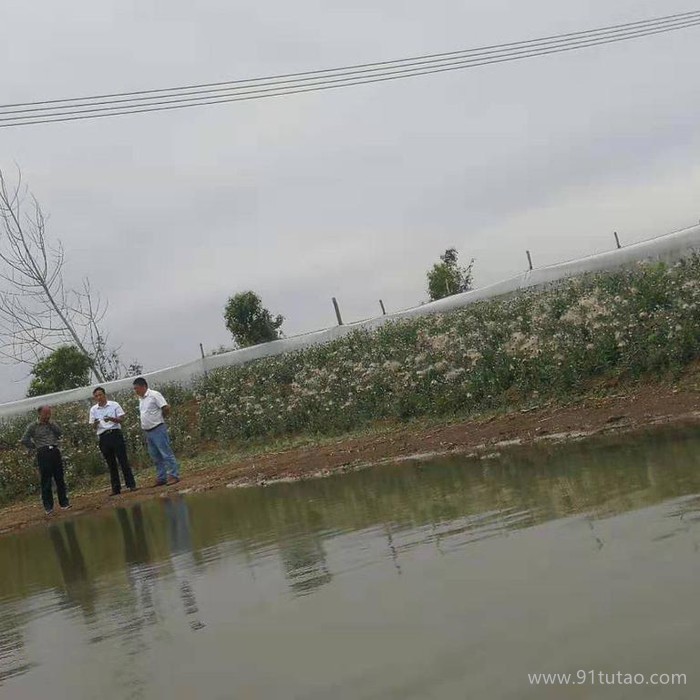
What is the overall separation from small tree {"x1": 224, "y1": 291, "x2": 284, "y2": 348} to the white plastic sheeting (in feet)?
15.1

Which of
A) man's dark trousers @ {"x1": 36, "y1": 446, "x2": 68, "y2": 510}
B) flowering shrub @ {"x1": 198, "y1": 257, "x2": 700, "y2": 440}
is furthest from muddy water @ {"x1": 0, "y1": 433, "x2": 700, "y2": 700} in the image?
man's dark trousers @ {"x1": 36, "y1": 446, "x2": 68, "y2": 510}

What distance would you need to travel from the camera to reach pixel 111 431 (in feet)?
49.5

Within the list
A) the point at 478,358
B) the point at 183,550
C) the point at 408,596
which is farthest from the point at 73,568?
the point at 478,358

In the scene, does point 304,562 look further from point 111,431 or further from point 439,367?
point 439,367

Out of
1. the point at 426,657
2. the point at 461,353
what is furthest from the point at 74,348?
the point at 426,657

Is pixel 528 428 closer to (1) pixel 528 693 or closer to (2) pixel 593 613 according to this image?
(2) pixel 593 613

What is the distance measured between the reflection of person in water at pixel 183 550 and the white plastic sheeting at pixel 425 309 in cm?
997

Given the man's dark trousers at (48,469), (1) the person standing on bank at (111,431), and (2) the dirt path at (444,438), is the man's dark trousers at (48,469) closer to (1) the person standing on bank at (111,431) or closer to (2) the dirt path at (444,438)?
(2) the dirt path at (444,438)

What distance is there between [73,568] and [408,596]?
4540mm

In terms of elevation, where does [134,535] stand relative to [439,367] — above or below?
below

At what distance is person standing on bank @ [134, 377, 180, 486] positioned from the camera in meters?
14.4

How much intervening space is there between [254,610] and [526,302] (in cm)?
1313

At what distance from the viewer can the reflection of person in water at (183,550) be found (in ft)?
18.9

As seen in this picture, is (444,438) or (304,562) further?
(444,438)
